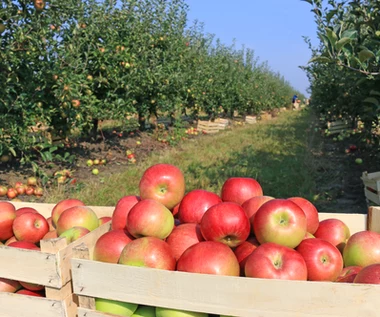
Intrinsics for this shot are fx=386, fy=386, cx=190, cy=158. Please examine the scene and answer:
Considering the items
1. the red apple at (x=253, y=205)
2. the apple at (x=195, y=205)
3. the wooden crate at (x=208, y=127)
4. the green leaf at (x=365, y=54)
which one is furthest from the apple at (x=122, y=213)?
the wooden crate at (x=208, y=127)

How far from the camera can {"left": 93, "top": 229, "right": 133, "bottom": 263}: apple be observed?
165cm

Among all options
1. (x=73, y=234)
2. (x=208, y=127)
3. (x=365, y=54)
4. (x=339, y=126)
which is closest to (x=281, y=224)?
(x=73, y=234)

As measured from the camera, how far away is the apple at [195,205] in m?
1.91

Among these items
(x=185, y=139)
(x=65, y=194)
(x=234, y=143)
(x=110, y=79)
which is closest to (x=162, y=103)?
(x=185, y=139)

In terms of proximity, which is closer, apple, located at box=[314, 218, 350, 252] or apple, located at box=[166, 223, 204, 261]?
apple, located at box=[166, 223, 204, 261]

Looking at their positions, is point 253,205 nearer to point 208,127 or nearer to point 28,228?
point 28,228

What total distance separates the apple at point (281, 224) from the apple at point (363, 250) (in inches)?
9.1

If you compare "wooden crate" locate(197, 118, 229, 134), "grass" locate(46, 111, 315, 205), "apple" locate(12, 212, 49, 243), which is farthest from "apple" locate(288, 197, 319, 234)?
"wooden crate" locate(197, 118, 229, 134)

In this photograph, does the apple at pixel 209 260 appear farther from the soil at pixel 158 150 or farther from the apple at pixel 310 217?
the soil at pixel 158 150

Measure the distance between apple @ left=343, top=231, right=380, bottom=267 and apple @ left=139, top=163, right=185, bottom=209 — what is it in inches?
33.3

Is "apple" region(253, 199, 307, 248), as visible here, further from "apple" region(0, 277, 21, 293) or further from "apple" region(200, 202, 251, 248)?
"apple" region(0, 277, 21, 293)

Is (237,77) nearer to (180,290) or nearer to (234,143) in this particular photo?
(234,143)

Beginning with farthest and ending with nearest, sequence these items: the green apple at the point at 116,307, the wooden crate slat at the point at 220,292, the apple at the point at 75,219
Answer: the apple at the point at 75,219, the green apple at the point at 116,307, the wooden crate slat at the point at 220,292

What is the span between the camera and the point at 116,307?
4.93 ft
